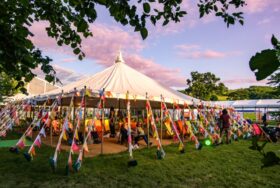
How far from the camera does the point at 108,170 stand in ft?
23.7

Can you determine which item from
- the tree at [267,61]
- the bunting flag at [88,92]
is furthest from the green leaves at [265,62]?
the bunting flag at [88,92]

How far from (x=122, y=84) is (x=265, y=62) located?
10.2 meters

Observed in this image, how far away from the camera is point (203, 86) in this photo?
47.5 meters

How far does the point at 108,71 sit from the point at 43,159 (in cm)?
504

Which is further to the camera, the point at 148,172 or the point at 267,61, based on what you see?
the point at 148,172

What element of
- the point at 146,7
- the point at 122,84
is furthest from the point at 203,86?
the point at 146,7

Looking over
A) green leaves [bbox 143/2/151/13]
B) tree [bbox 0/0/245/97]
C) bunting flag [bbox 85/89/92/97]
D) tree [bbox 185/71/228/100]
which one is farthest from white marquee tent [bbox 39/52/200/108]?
tree [bbox 185/71/228/100]

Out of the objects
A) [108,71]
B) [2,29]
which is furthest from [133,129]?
[2,29]

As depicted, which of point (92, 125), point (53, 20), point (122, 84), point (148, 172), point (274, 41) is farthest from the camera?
point (122, 84)

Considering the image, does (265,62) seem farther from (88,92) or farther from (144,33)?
(88,92)

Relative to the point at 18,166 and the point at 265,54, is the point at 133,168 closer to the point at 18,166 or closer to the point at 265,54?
the point at 18,166

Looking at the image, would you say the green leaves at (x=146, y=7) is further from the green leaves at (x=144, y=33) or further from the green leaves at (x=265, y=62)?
the green leaves at (x=265, y=62)

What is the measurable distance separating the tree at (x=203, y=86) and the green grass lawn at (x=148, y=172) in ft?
128

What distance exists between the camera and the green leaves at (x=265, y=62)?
2.00 feet
